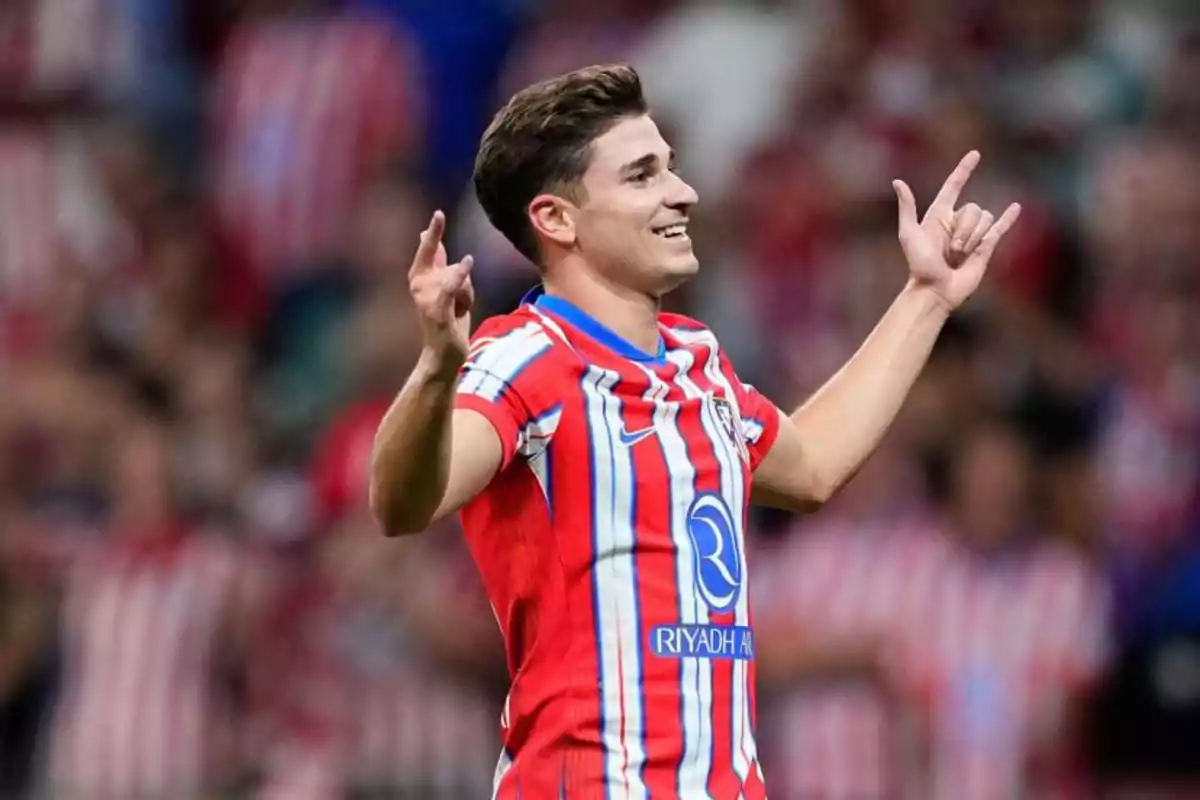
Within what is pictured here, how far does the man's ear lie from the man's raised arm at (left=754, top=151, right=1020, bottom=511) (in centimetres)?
59

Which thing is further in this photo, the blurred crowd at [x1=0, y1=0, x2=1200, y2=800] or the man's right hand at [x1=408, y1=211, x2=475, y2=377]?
the blurred crowd at [x1=0, y1=0, x2=1200, y2=800]

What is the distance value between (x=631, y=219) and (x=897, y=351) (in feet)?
2.30

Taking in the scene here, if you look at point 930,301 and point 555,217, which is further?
point 930,301

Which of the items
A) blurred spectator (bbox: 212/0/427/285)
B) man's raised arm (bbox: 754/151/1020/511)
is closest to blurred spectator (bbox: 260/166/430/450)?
blurred spectator (bbox: 212/0/427/285)

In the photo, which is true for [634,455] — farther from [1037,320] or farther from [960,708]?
[1037,320]

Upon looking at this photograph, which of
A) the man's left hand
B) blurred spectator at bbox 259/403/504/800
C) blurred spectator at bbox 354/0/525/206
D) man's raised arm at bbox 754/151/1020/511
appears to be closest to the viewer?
man's raised arm at bbox 754/151/1020/511

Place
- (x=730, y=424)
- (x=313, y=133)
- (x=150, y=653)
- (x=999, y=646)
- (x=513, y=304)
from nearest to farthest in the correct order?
(x=730, y=424), (x=999, y=646), (x=150, y=653), (x=513, y=304), (x=313, y=133)

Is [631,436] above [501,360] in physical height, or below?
below

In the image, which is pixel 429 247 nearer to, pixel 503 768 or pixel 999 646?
pixel 503 768

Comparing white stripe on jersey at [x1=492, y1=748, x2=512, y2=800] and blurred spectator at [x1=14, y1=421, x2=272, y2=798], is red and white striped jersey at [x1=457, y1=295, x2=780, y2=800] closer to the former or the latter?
white stripe on jersey at [x1=492, y1=748, x2=512, y2=800]

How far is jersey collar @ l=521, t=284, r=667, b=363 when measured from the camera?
14.0ft

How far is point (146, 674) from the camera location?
8.12 meters

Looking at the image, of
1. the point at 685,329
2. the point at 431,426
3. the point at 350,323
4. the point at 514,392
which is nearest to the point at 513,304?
the point at 350,323

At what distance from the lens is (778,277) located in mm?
9000
